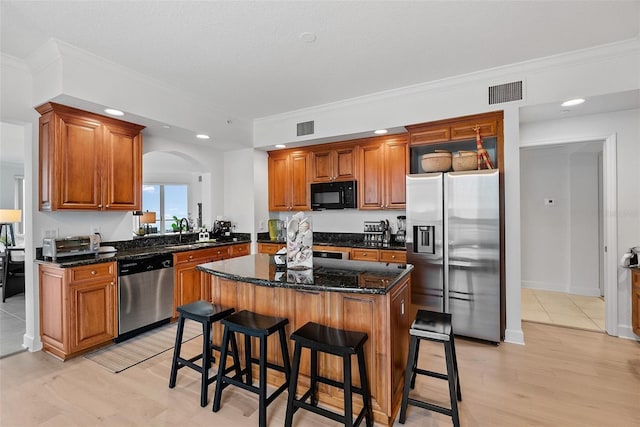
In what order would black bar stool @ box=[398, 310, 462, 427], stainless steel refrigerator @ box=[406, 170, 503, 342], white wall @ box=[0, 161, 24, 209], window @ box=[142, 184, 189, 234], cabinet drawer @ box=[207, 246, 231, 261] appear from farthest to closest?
window @ box=[142, 184, 189, 234]
white wall @ box=[0, 161, 24, 209]
cabinet drawer @ box=[207, 246, 231, 261]
stainless steel refrigerator @ box=[406, 170, 503, 342]
black bar stool @ box=[398, 310, 462, 427]

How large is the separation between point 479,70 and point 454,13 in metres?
1.17

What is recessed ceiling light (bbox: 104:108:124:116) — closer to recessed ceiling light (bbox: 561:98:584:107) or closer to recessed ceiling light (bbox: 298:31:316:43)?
recessed ceiling light (bbox: 298:31:316:43)

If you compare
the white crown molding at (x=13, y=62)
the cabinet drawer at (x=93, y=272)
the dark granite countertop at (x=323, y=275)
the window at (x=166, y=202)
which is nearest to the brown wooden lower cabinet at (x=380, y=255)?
the dark granite countertop at (x=323, y=275)

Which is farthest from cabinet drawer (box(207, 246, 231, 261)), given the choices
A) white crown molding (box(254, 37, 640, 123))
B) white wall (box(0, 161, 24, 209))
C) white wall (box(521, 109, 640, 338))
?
white wall (box(0, 161, 24, 209))

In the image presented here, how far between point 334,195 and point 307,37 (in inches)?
95.8

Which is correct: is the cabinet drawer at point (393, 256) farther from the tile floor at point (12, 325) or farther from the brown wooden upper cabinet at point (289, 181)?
the tile floor at point (12, 325)

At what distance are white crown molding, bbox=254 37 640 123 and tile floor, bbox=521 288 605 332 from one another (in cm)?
289

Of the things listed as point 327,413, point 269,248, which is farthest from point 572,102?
point 269,248

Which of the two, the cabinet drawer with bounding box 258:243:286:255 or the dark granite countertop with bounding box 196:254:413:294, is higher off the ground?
the dark granite countertop with bounding box 196:254:413:294

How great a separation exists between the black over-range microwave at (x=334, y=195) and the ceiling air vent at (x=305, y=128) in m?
0.80

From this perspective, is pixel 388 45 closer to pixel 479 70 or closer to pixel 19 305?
pixel 479 70

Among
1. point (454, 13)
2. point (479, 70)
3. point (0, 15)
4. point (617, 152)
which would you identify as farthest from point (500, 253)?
point (0, 15)

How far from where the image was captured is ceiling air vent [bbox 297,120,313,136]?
4543 millimetres

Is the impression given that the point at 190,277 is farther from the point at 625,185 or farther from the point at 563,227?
the point at 563,227
